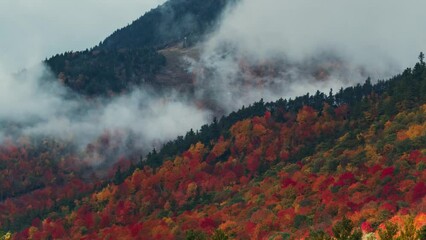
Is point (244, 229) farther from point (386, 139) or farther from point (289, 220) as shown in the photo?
point (386, 139)

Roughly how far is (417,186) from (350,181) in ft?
102

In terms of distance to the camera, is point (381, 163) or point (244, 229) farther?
point (381, 163)

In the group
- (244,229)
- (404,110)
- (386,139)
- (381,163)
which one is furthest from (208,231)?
(404,110)

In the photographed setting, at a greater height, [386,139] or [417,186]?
[386,139]

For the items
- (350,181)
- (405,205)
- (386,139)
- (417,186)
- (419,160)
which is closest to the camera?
(405,205)

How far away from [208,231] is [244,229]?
12866 mm

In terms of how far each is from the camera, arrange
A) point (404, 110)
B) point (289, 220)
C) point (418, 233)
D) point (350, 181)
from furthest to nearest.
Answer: point (404, 110) → point (350, 181) → point (289, 220) → point (418, 233)

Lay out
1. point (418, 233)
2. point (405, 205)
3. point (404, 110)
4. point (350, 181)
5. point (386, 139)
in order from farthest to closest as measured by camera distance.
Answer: point (404, 110), point (386, 139), point (350, 181), point (405, 205), point (418, 233)

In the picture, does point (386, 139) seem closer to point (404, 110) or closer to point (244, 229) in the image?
point (404, 110)

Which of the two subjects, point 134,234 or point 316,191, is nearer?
point 316,191

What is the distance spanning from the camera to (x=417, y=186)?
127375 millimetres

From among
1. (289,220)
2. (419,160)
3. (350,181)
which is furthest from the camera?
(350,181)

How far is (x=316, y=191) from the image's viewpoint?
161m

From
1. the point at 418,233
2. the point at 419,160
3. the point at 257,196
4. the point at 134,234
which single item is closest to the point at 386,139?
the point at 419,160
